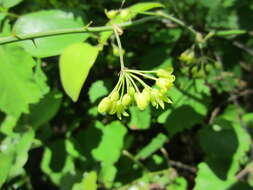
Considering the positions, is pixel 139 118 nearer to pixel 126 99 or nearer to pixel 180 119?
pixel 180 119

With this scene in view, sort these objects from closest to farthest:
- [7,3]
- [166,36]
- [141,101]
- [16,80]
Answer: [141,101] < [16,80] < [7,3] < [166,36]

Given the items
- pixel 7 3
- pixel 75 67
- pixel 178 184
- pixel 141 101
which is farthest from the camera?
pixel 178 184

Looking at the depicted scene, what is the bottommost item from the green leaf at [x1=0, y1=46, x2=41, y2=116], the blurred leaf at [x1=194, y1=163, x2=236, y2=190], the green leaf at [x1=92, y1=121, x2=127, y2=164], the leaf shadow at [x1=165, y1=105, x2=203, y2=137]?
the blurred leaf at [x1=194, y1=163, x2=236, y2=190]

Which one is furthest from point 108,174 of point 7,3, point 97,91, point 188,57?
point 7,3

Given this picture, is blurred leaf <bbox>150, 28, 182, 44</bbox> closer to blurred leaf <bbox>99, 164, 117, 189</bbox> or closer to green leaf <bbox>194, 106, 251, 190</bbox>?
green leaf <bbox>194, 106, 251, 190</bbox>

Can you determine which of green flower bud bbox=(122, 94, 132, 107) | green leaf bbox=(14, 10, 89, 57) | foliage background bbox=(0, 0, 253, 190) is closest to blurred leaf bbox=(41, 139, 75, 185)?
foliage background bbox=(0, 0, 253, 190)

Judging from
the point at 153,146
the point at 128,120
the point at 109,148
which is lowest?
the point at 153,146
